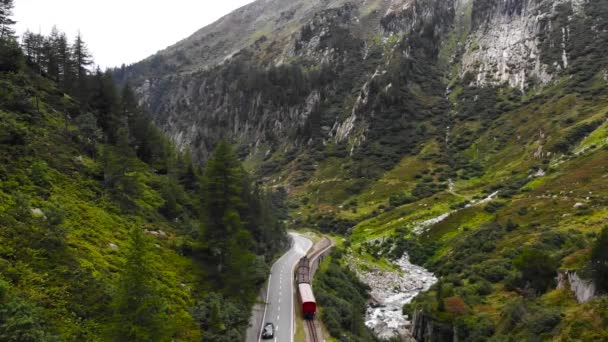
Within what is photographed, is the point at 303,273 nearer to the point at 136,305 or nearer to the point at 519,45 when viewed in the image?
the point at 136,305

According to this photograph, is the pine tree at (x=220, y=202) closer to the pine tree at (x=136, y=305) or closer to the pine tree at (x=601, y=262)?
the pine tree at (x=136, y=305)

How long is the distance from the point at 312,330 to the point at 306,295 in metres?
4.73

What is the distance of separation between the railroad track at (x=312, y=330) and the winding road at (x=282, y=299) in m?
1.54

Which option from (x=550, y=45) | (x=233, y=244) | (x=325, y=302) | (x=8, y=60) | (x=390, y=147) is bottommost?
(x=325, y=302)

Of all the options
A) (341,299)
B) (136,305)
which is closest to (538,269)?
(341,299)

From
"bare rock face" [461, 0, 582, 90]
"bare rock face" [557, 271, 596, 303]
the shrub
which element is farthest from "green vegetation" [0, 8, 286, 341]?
"bare rock face" [461, 0, 582, 90]

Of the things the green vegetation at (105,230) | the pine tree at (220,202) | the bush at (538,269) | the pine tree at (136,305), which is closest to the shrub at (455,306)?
the bush at (538,269)

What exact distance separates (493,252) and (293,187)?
92.7m

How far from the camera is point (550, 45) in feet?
541

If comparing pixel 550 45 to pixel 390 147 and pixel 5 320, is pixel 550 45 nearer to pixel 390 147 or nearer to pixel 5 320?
pixel 390 147

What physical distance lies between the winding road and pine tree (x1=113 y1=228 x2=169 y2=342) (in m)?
15.7

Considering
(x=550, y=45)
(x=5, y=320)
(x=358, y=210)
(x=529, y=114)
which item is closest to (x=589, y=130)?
(x=529, y=114)

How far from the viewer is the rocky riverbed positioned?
4756 cm

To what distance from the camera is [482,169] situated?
121000mm
